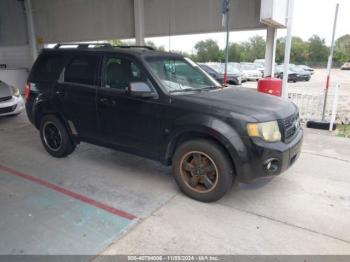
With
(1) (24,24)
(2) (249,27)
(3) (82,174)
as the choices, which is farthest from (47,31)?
(3) (82,174)

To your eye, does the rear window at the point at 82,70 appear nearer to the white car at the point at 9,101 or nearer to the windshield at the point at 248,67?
the white car at the point at 9,101

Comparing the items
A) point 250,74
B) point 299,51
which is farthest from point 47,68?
point 299,51

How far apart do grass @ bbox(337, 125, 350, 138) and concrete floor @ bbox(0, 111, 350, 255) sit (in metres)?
1.94

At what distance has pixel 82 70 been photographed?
178 inches

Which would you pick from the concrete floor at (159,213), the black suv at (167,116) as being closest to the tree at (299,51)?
the concrete floor at (159,213)

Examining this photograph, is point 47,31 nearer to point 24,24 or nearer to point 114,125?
point 24,24

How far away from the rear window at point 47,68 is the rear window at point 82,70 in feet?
0.80

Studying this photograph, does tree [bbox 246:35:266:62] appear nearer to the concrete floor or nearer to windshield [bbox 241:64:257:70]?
windshield [bbox 241:64:257:70]

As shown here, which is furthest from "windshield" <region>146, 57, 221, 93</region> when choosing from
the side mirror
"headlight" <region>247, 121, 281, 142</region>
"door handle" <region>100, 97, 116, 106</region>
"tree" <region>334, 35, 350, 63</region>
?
"tree" <region>334, 35, 350, 63</region>

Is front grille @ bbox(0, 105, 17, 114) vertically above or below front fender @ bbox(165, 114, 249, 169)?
below

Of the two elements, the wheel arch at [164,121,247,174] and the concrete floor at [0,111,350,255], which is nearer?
the concrete floor at [0,111,350,255]

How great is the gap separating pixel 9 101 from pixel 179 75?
5715 mm

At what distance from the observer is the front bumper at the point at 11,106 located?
7.57 meters

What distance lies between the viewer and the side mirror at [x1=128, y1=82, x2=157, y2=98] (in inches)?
144
